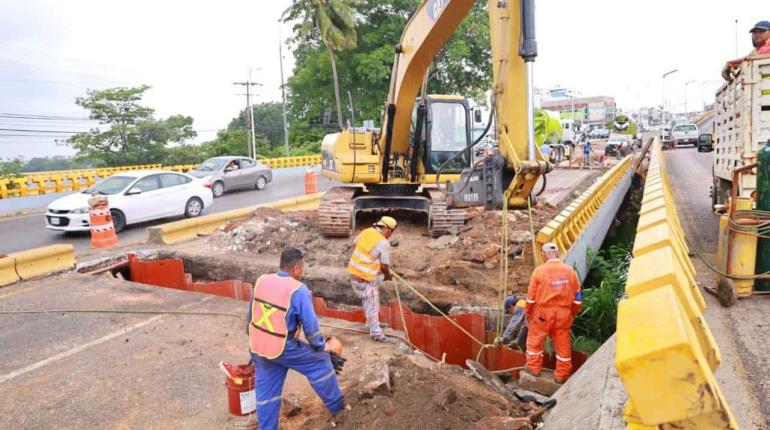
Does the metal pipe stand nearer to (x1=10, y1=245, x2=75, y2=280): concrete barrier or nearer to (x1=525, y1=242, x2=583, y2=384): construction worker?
(x1=525, y1=242, x2=583, y2=384): construction worker

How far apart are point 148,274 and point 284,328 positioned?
6.45 meters

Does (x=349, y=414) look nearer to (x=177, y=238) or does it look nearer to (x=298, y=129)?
(x=177, y=238)

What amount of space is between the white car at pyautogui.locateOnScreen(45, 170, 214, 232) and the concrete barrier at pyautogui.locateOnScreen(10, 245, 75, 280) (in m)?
3.64

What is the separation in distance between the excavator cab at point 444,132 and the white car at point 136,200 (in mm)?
7364

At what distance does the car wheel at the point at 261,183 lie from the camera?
2209 centimetres

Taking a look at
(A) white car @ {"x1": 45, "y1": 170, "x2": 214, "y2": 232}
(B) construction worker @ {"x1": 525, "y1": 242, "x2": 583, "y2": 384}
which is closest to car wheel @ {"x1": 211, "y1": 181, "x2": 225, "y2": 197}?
(A) white car @ {"x1": 45, "y1": 170, "x2": 214, "y2": 232}

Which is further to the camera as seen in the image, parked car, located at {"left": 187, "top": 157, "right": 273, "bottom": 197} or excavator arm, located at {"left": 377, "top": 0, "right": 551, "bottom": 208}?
parked car, located at {"left": 187, "top": 157, "right": 273, "bottom": 197}

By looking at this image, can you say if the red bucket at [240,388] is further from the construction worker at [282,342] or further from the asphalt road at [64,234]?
the asphalt road at [64,234]

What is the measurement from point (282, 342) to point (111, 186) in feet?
36.8

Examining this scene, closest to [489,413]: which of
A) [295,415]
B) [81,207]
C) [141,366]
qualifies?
[295,415]

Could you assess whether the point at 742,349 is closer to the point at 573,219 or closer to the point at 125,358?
the point at 573,219

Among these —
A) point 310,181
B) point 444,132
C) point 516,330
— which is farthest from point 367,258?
point 310,181

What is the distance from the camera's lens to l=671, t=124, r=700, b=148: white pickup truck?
35.4 m

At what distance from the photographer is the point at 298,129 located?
149 ft
